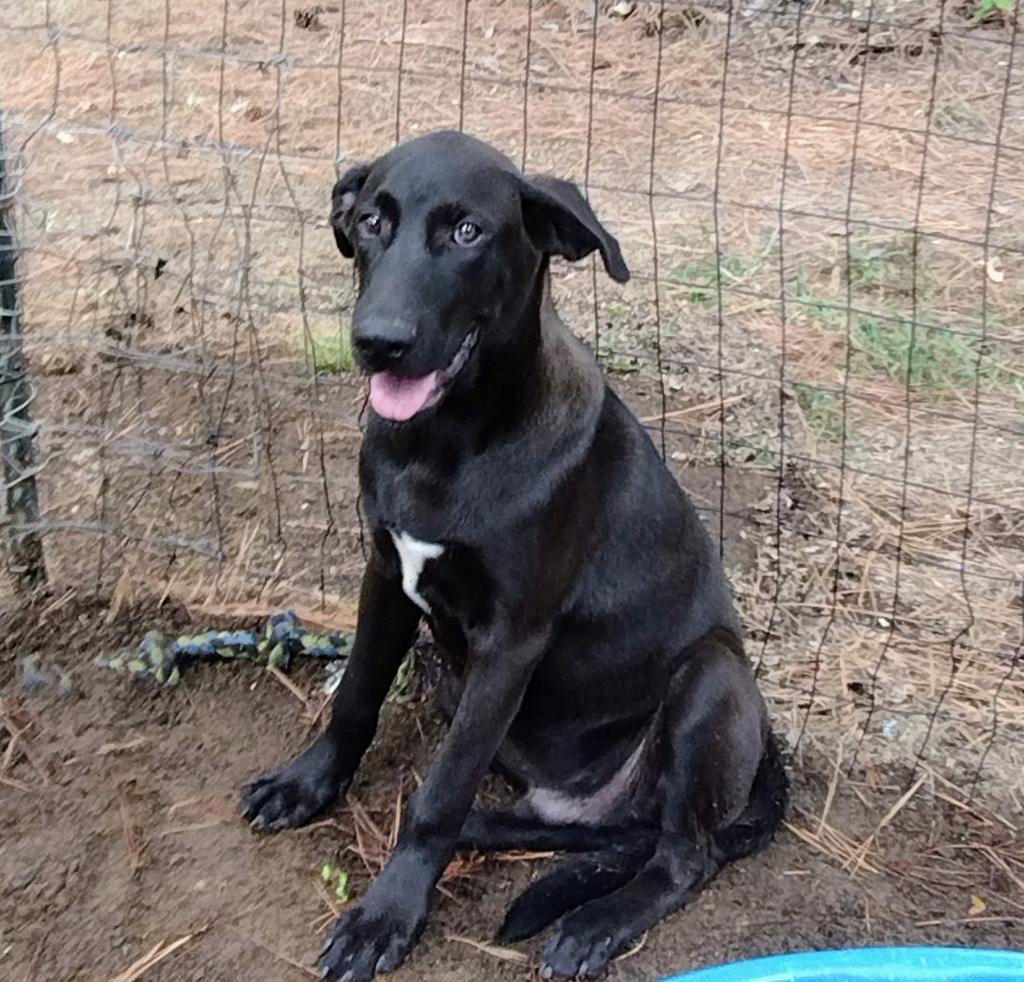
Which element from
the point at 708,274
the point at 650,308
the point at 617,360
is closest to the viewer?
the point at 617,360

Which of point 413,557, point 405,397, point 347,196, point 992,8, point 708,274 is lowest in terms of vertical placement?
point 708,274

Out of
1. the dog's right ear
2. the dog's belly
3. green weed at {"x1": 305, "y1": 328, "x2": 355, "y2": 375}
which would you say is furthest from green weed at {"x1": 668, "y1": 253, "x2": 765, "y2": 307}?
the dog's right ear

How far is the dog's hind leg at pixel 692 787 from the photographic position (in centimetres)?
260

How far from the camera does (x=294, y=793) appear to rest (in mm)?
2859

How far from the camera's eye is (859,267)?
5.10 meters

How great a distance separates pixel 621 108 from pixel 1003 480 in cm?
298

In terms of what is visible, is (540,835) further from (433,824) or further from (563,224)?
(563,224)

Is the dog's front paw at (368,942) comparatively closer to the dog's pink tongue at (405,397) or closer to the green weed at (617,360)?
the dog's pink tongue at (405,397)

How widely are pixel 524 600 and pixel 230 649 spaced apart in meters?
1.07

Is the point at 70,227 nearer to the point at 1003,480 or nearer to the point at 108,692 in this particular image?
the point at 108,692

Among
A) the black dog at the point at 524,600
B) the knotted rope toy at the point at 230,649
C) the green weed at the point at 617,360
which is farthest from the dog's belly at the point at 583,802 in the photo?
the green weed at the point at 617,360

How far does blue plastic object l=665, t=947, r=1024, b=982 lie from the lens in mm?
2383

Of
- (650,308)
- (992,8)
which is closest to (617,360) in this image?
(650,308)

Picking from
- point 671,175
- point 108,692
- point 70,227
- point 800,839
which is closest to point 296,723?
point 108,692
